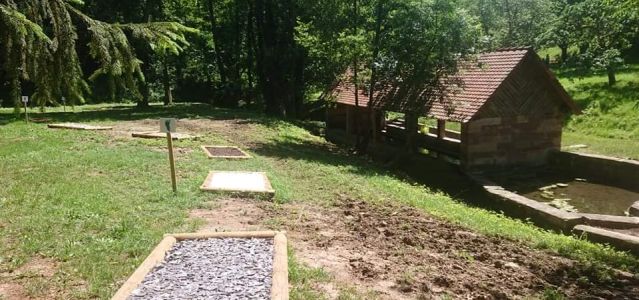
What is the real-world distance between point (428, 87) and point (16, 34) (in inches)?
617

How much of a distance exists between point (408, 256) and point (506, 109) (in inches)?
486

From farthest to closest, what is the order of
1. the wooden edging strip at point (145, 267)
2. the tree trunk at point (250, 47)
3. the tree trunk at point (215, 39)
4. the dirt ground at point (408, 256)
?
1. the tree trunk at point (215, 39)
2. the tree trunk at point (250, 47)
3. the dirt ground at point (408, 256)
4. the wooden edging strip at point (145, 267)

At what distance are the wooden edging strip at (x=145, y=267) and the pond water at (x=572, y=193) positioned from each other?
11794 millimetres

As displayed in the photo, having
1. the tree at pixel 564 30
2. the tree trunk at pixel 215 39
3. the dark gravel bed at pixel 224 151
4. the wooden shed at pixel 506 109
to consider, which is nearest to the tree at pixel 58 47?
the dark gravel bed at pixel 224 151

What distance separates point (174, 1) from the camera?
116ft

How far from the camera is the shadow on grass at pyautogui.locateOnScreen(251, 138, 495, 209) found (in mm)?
15383

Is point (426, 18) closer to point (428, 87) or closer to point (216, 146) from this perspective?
point (428, 87)

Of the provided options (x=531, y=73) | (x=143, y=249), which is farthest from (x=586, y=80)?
(x=143, y=249)

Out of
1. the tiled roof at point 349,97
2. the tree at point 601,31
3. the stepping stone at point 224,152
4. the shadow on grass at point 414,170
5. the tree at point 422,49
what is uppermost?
the tree at point 601,31

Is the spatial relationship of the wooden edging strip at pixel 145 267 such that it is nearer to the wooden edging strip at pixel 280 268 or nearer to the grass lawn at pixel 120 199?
the grass lawn at pixel 120 199

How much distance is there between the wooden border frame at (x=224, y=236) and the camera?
4.93 m

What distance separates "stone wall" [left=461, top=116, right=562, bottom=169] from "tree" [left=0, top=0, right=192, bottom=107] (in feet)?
44.5

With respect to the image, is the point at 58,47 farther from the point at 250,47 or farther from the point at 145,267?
the point at 250,47

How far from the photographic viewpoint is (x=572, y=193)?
52.4ft
